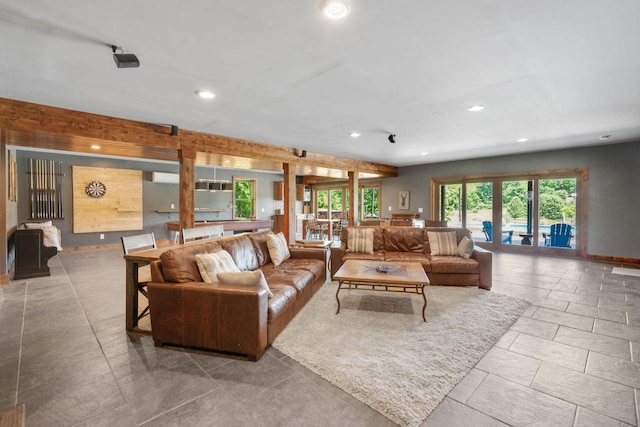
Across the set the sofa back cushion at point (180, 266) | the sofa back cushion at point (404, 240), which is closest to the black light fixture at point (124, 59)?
the sofa back cushion at point (180, 266)

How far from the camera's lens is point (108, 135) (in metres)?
4.27

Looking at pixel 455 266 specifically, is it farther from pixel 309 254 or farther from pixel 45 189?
pixel 45 189

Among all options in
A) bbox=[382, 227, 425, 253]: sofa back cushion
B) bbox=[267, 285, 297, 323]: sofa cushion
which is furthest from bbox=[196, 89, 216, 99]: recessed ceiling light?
bbox=[382, 227, 425, 253]: sofa back cushion

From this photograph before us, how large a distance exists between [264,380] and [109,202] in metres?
8.10

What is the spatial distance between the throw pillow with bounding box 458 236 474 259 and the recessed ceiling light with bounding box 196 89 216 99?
413 cm

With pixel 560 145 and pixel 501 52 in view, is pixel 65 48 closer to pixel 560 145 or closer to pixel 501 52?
pixel 501 52

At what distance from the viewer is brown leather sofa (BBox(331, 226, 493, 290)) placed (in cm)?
431

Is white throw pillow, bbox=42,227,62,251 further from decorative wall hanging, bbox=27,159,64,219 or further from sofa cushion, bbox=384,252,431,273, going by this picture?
sofa cushion, bbox=384,252,431,273

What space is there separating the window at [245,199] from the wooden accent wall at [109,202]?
3291 mm

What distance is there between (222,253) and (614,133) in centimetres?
688

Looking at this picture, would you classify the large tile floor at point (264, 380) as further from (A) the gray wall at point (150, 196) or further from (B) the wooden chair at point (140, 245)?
(A) the gray wall at point (150, 196)

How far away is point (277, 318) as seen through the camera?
8.84 ft

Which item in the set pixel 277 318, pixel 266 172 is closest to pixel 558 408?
pixel 277 318

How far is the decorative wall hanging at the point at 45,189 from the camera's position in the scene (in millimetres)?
7027
